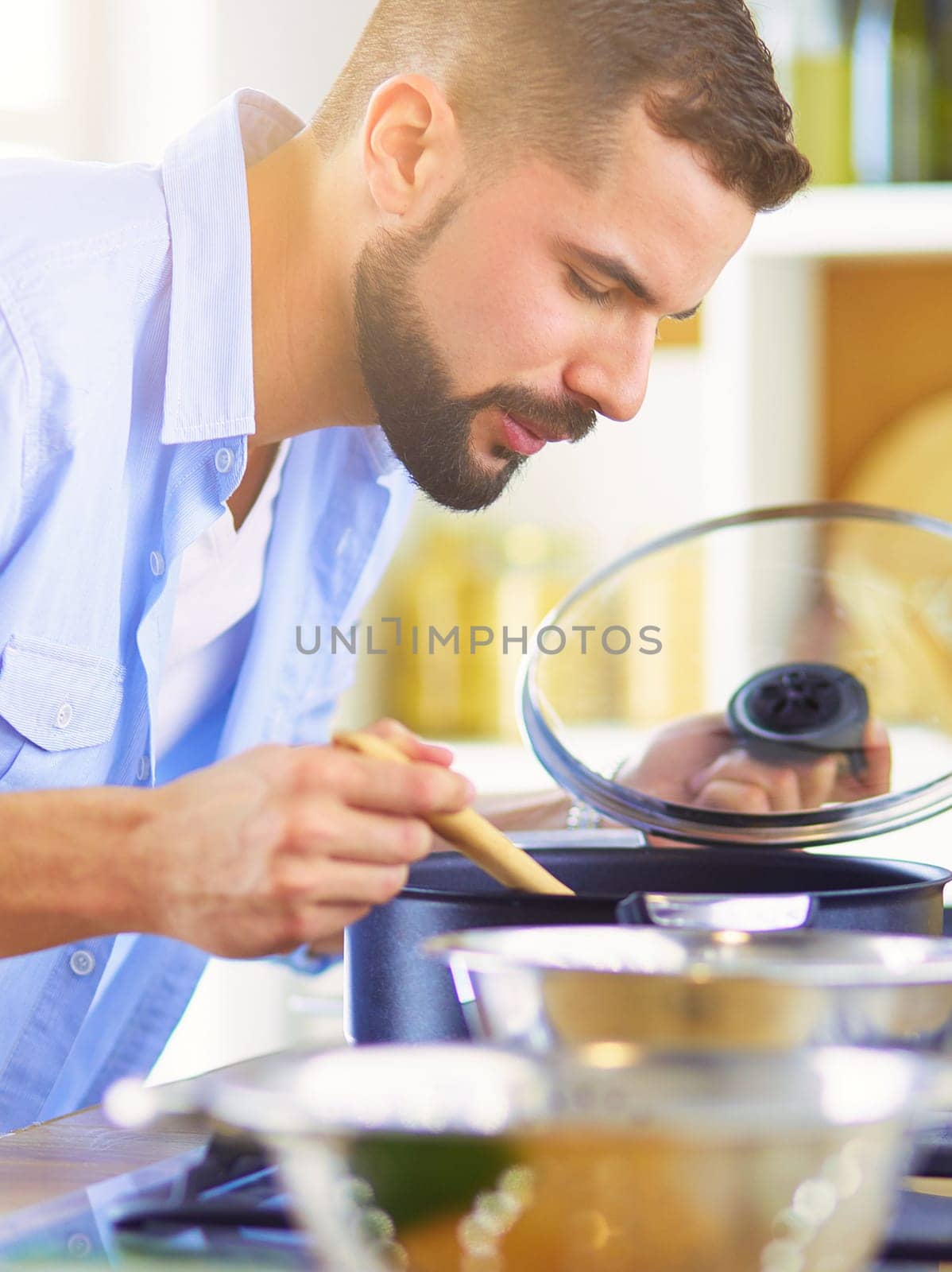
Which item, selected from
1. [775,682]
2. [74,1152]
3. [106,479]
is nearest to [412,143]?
[106,479]

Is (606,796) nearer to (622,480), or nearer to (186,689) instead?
(186,689)

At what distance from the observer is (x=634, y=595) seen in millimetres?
1091

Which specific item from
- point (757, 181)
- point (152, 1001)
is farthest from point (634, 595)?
point (152, 1001)

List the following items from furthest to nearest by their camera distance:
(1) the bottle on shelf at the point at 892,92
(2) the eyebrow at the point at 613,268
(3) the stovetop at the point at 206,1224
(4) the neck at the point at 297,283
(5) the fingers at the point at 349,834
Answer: (1) the bottle on shelf at the point at 892,92 → (4) the neck at the point at 297,283 → (2) the eyebrow at the point at 613,268 → (5) the fingers at the point at 349,834 → (3) the stovetop at the point at 206,1224

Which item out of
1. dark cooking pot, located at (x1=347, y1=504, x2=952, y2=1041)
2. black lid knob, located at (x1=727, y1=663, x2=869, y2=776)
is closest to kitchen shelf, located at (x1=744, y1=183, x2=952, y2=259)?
dark cooking pot, located at (x1=347, y1=504, x2=952, y2=1041)

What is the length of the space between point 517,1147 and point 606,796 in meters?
0.62

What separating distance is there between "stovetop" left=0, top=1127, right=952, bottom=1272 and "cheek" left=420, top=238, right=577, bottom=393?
1.91 ft

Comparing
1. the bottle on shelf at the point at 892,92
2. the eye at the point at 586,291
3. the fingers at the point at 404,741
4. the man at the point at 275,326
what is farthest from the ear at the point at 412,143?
the bottle on shelf at the point at 892,92

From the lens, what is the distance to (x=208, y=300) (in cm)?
97

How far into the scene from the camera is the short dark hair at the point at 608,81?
93 centimetres

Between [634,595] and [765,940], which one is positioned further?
[634,595]

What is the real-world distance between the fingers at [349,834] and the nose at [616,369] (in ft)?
1.57

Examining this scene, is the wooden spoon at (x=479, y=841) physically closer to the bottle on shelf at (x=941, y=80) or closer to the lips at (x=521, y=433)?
the lips at (x=521, y=433)

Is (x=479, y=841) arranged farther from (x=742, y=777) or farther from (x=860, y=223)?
(x=860, y=223)
